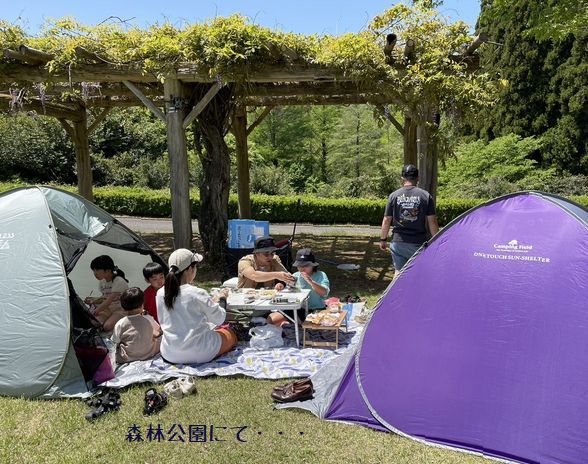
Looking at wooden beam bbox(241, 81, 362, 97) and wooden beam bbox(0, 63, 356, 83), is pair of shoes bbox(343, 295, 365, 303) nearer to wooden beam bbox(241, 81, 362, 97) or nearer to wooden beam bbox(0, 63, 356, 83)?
wooden beam bbox(0, 63, 356, 83)

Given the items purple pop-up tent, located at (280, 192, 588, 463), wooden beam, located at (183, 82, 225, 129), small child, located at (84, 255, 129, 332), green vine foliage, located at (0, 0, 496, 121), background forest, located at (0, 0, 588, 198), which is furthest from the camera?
background forest, located at (0, 0, 588, 198)

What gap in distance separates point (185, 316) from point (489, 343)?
2155 millimetres

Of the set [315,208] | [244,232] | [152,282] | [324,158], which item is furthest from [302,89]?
[324,158]

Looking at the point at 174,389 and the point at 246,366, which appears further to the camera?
the point at 246,366

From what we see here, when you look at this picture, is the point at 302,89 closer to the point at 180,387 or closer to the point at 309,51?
the point at 309,51

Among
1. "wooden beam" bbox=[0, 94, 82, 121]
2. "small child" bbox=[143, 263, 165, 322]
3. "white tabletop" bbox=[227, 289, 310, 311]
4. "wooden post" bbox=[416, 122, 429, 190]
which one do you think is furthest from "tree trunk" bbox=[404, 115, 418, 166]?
"wooden beam" bbox=[0, 94, 82, 121]

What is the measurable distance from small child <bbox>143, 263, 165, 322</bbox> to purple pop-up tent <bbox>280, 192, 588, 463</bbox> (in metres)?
2.22

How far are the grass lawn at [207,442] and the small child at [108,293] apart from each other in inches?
55.0

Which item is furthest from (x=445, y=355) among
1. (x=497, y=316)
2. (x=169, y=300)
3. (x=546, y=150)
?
(x=546, y=150)

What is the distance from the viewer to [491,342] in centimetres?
270

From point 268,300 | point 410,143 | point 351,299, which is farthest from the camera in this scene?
point 410,143

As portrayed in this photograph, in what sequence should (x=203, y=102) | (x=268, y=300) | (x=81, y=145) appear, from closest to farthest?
1. (x=268, y=300)
2. (x=203, y=102)
3. (x=81, y=145)

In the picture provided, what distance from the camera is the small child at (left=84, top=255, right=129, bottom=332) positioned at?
478 cm

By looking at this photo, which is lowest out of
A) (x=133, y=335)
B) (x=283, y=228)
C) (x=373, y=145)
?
(x=283, y=228)
